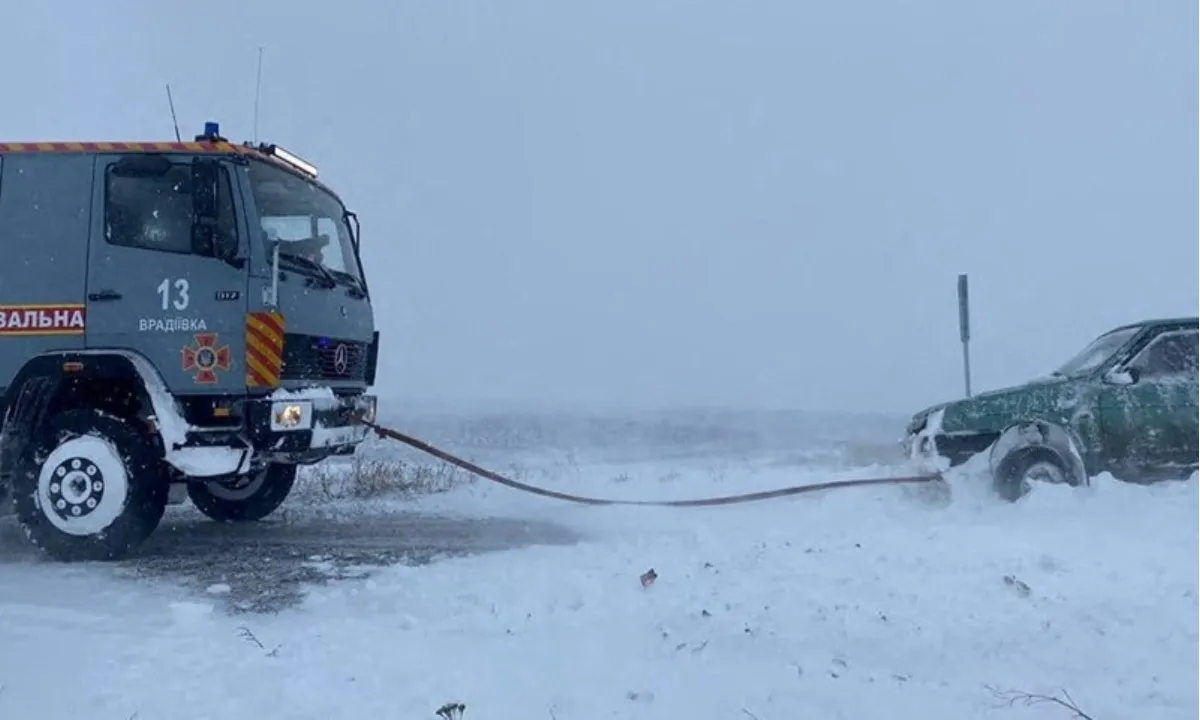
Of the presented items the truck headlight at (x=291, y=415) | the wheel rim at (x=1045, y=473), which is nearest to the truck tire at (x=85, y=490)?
the truck headlight at (x=291, y=415)

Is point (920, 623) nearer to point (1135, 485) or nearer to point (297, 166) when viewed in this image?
point (1135, 485)

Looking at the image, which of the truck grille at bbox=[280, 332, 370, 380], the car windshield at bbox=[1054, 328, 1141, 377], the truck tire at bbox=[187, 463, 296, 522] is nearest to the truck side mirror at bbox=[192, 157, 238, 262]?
the truck grille at bbox=[280, 332, 370, 380]

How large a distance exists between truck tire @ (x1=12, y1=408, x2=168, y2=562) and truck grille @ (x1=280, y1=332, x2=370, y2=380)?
1.17m

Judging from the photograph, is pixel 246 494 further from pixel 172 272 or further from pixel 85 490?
pixel 172 272

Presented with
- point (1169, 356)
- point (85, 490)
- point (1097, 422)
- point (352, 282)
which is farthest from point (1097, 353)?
point (85, 490)

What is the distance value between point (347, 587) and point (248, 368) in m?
1.89

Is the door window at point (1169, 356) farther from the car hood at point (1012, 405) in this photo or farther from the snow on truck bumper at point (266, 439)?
the snow on truck bumper at point (266, 439)

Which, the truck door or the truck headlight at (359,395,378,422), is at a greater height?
the truck door

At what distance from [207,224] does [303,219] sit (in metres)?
0.97

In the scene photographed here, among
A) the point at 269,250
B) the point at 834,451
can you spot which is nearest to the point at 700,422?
the point at 834,451

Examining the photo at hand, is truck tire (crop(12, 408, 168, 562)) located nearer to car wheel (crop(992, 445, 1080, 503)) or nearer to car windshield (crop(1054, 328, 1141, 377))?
car wheel (crop(992, 445, 1080, 503))

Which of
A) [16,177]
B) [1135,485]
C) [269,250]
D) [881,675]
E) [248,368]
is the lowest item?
[881,675]

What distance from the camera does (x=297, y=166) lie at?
311 inches

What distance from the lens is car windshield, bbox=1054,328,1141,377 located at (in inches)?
325
